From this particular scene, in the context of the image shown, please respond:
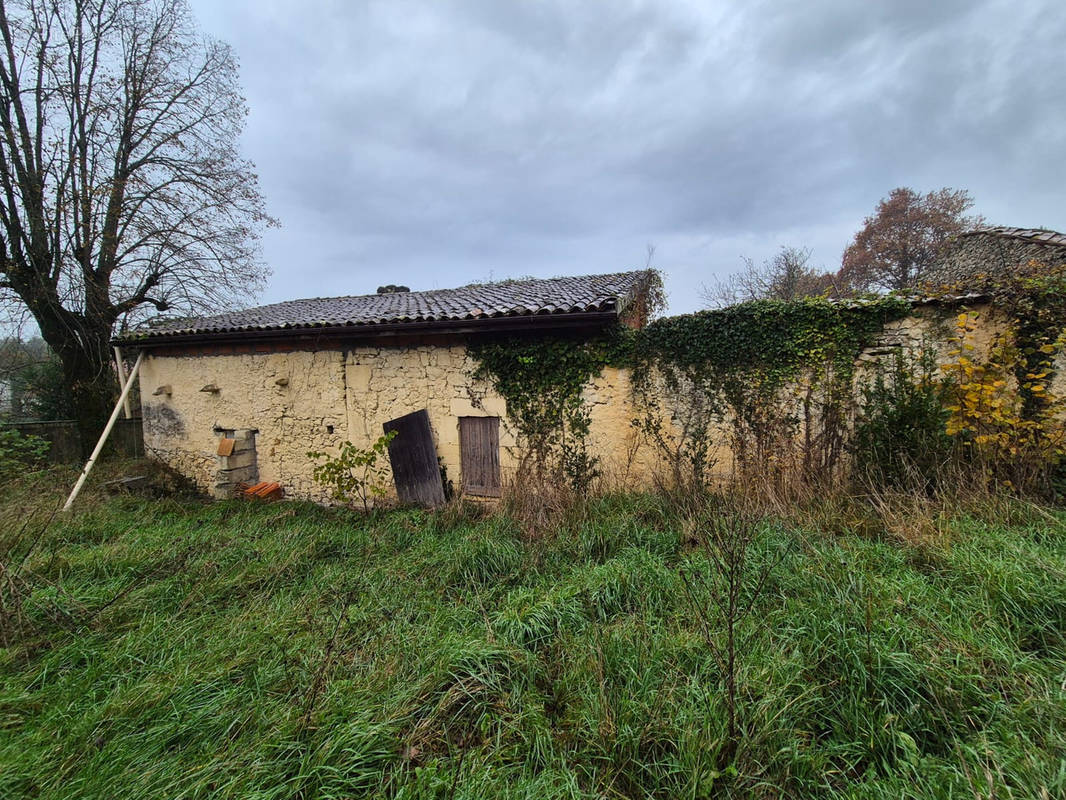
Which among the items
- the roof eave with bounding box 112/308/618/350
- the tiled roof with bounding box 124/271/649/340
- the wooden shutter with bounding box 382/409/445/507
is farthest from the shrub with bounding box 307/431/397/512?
the tiled roof with bounding box 124/271/649/340

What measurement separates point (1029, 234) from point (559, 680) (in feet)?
33.0

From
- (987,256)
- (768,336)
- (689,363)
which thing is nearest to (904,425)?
(768,336)

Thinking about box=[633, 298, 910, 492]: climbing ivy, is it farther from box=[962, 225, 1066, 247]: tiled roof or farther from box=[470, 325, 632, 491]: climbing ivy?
box=[962, 225, 1066, 247]: tiled roof

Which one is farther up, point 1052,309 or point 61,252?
point 61,252

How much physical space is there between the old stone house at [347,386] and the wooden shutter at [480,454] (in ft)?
0.05

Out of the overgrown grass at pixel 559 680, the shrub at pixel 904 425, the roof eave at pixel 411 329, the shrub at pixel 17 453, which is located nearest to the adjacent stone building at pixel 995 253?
the shrub at pixel 904 425

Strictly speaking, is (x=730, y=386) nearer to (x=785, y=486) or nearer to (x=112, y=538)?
(x=785, y=486)

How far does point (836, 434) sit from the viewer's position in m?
4.94

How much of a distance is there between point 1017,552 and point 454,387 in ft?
19.6

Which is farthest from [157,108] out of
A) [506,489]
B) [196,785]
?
[196,785]

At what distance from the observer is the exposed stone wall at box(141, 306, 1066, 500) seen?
571 centimetres

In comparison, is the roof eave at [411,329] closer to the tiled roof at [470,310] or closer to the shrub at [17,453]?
the tiled roof at [470,310]

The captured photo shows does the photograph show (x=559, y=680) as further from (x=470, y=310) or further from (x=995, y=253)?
(x=995, y=253)

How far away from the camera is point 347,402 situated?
6.99 m
